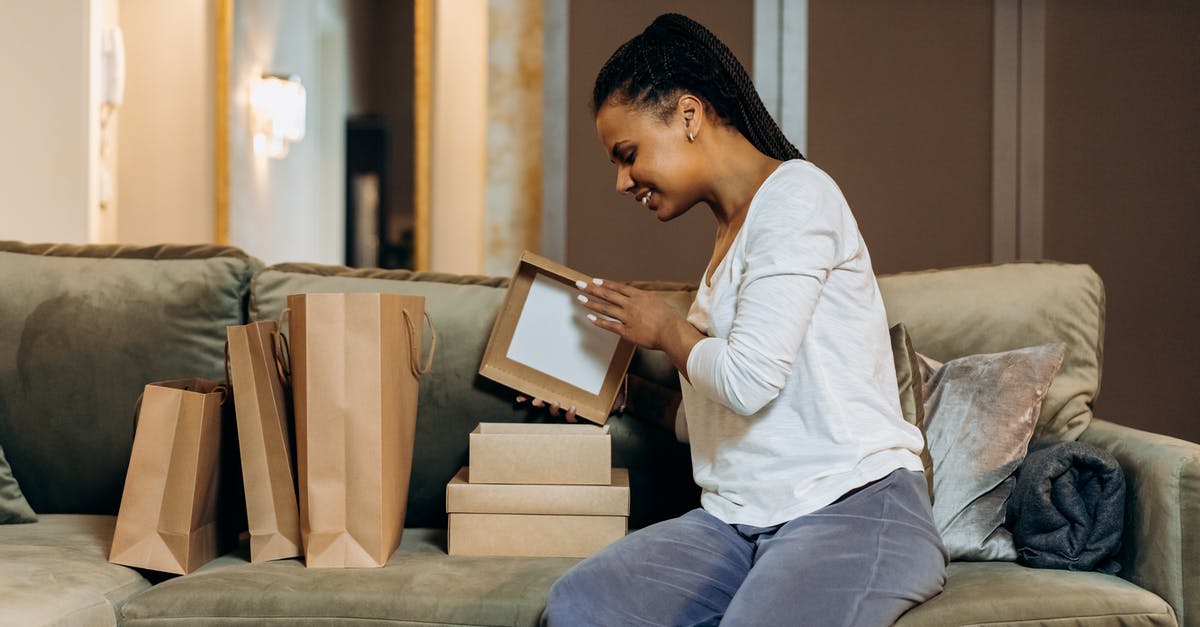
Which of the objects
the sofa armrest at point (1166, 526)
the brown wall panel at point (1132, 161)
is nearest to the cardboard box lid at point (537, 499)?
the sofa armrest at point (1166, 526)

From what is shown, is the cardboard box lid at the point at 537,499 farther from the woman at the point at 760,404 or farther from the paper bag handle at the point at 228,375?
the paper bag handle at the point at 228,375

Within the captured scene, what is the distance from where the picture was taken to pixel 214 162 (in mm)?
4105

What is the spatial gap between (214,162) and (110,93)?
473 mm

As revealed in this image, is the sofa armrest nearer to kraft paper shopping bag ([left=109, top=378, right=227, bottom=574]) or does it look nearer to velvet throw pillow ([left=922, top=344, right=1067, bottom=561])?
velvet throw pillow ([left=922, top=344, right=1067, bottom=561])

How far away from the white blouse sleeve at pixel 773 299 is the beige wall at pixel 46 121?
109 inches

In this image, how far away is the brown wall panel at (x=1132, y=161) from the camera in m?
3.46

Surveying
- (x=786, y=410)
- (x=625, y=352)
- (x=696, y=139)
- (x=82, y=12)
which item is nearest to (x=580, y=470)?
(x=625, y=352)

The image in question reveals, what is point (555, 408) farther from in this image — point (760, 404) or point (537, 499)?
point (760, 404)

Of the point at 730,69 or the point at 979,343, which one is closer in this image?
the point at 730,69

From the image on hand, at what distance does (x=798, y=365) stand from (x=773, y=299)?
0.12m

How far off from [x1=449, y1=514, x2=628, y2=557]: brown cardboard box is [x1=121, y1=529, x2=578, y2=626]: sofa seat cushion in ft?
0.44

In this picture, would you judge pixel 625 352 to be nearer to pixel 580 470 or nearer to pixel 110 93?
pixel 580 470

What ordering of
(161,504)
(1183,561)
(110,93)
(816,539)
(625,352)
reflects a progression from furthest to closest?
(110,93)
(625,352)
(161,504)
(1183,561)
(816,539)

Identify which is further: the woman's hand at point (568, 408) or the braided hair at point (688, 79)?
the woman's hand at point (568, 408)
